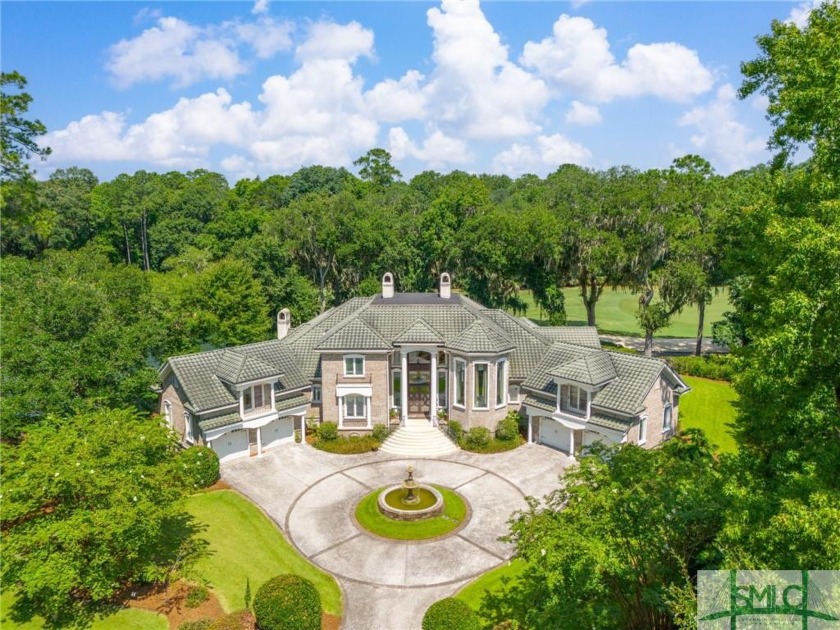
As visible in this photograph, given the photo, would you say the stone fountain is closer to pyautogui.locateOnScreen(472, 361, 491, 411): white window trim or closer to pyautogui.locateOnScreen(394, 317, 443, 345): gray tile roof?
pyautogui.locateOnScreen(472, 361, 491, 411): white window trim

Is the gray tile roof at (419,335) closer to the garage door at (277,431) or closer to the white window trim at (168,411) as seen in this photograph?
the garage door at (277,431)

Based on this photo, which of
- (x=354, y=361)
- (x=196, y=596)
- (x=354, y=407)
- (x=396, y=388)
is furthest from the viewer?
(x=396, y=388)

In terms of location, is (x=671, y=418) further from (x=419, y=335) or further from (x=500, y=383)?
(x=419, y=335)

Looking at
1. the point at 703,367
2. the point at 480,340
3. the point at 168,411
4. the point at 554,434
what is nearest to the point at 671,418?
the point at 554,434

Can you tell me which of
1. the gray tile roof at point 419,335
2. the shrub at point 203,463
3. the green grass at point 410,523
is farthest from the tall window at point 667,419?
the shrub at point 203,463

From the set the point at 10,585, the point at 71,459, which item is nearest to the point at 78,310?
the point at 71,459

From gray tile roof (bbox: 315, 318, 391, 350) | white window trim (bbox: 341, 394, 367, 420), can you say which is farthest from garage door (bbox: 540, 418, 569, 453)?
white window trim (bbox: 341, 394, 367, 420)
